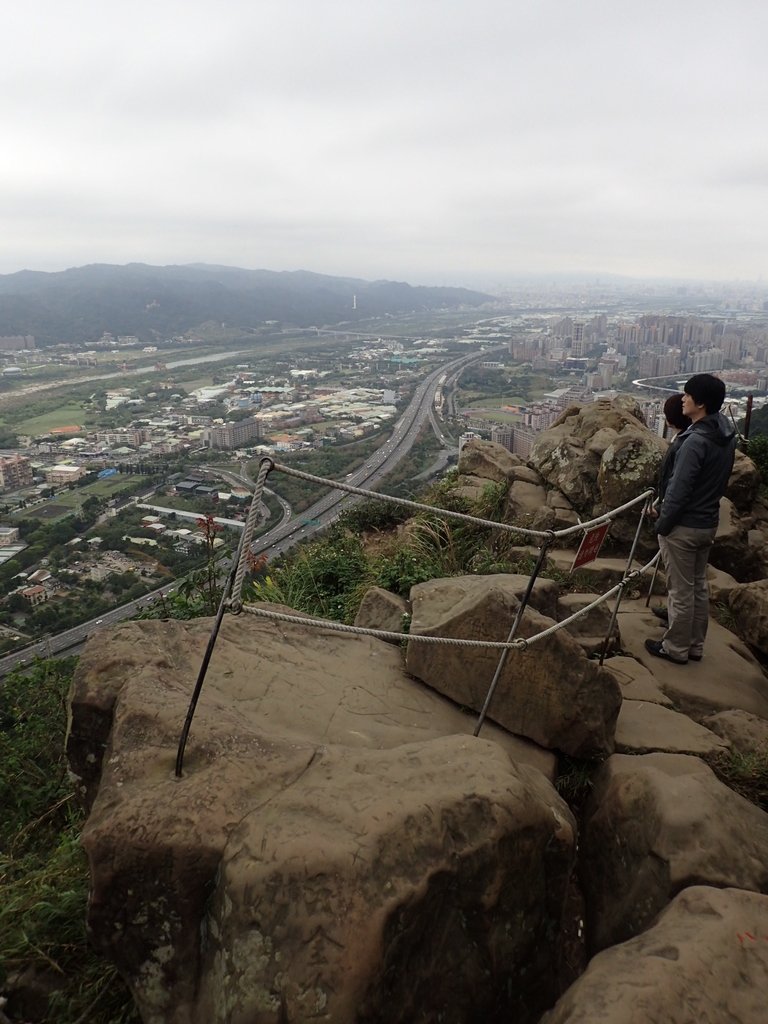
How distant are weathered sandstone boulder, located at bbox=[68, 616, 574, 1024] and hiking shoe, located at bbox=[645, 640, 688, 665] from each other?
7.97 feet

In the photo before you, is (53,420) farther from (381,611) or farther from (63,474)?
(381,611)

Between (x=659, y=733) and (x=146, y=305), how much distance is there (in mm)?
101040

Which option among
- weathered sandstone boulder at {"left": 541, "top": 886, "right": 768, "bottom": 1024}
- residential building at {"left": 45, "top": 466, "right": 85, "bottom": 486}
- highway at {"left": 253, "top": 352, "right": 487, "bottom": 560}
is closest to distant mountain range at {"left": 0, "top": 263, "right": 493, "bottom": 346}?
highway at {"left": 253, "top": 352, "right": 487, "bottom": 560}

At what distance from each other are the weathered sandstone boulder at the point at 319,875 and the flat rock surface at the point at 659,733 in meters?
1.16

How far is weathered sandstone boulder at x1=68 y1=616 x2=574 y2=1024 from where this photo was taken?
205cm

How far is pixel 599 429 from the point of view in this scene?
849 centimetres

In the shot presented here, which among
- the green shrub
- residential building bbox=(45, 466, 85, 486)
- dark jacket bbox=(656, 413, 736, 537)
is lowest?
residential building bbox=(45, 466, 85, 486)

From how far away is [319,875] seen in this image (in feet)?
7.06

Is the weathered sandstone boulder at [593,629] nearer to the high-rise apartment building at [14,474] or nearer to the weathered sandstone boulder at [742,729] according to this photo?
the weathered sandstone boulder at [742,729]

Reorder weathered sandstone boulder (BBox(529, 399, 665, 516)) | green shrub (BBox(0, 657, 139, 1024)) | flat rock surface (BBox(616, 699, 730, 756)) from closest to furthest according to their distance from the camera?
green shrub (BBox(0, 657, 139, 1024)) → flat rock surface (BBox(616, 699, 730, 756)) → weathered sandstone boulder (BBox(529, 399, 665, 516))

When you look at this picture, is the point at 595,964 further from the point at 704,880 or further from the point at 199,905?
the point at 199,905

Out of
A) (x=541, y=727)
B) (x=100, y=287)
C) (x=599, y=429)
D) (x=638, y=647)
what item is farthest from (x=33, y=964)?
(x=100, y=287)

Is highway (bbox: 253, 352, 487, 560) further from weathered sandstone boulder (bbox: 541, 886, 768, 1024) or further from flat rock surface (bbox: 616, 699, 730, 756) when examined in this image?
flat rock surface (bbox: 616, 699, 730, 756)

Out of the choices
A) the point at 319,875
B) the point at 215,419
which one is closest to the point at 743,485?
the point at 319,875
